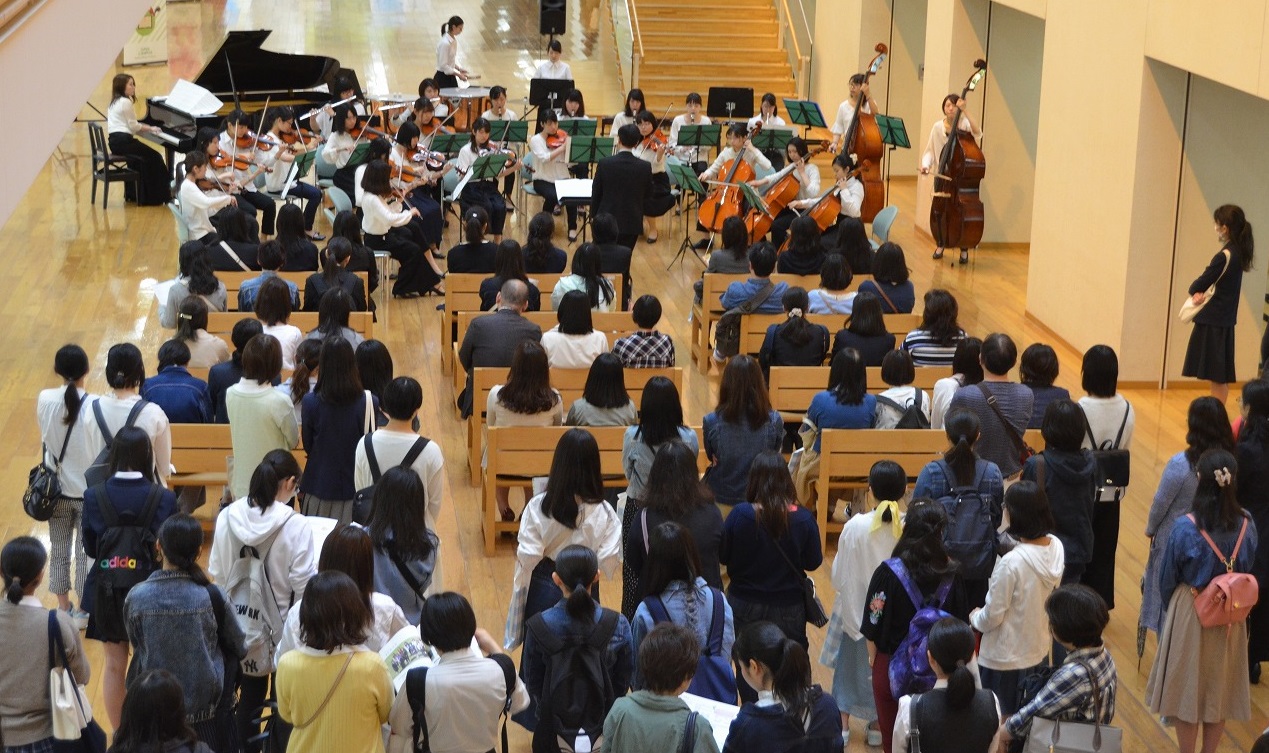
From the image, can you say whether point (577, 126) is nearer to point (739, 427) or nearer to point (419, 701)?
point (739, 427)

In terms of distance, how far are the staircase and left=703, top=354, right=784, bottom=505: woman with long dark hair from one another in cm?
1245

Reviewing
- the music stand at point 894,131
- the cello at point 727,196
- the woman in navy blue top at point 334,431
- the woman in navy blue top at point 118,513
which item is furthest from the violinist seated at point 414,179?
the woman in navy blue top at point 118,513

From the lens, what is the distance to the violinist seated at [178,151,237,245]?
11.3m

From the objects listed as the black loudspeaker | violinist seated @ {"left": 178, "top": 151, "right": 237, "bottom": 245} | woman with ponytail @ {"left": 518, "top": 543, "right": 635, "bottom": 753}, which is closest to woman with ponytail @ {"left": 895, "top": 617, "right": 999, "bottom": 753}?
woman with ponytail @ {"left": 518, "top": 543, "right": 635, "bottom": 753}

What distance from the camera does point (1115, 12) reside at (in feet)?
35.0

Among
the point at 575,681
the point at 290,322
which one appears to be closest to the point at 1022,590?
the point at 575,681

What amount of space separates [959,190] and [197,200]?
22.2 feet

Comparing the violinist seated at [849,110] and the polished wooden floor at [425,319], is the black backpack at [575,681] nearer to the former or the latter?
the polished wooden floor at [425,319]

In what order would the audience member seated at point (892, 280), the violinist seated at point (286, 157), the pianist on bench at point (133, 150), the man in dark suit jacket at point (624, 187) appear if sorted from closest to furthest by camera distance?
1. the audience member seated at point (892, 280)
2. the man in dark suit jacket at point (624, 187)
3. the violinist seated at point (286, 157)
4. the pianist on bench at point (133, 150)

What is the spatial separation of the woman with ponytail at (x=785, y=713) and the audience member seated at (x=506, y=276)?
16.2 ft

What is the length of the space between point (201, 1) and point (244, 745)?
25.9m

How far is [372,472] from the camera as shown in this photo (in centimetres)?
584

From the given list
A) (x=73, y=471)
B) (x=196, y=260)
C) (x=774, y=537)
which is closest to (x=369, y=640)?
(x=774, y=537)

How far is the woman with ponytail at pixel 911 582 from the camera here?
4.96 metres
